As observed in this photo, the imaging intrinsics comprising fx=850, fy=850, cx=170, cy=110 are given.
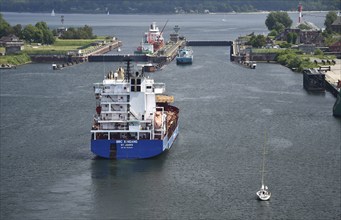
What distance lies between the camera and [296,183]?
3347cm

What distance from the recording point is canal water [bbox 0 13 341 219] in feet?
Result: 101

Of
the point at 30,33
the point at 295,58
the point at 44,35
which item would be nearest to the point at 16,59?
the point at 44,35

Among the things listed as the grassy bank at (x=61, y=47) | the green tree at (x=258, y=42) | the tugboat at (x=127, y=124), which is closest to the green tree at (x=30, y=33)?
the grassy bank at (x=61, y=47)

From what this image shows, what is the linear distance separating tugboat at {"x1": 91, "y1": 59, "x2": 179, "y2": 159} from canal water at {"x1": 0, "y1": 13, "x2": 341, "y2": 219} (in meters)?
0.58

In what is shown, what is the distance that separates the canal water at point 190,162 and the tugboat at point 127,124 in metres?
0.58

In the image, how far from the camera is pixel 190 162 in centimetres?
3675

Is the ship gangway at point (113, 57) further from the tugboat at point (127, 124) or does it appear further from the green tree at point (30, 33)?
the tugboat at point (127, 124)

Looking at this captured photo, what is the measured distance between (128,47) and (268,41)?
16.9m

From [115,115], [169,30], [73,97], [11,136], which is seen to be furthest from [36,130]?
[169,30]

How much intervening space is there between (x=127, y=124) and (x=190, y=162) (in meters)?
3.24

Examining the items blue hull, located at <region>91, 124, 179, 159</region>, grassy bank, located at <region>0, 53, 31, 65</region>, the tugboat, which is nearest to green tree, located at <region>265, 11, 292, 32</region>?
grassy bank, located at <region>0, 53, 31, 65</region>

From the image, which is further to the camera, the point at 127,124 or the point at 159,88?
the point at 159,88

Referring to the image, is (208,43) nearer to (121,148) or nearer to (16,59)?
(16,59)

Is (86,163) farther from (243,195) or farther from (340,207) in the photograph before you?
(340,207)
